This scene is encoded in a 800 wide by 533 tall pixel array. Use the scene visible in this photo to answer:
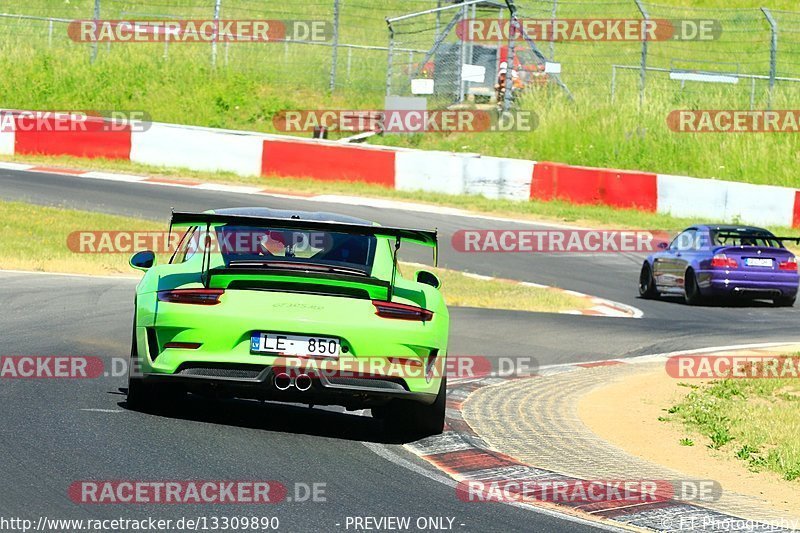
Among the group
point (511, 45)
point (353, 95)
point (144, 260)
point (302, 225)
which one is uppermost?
point (511, 45)

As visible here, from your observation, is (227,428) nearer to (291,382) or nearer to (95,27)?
(291,382)

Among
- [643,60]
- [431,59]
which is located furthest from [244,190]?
[643,60]

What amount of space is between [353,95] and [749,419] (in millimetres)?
24564

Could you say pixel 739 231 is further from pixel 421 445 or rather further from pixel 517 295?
pixel 421 445

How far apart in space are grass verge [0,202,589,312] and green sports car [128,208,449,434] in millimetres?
8895

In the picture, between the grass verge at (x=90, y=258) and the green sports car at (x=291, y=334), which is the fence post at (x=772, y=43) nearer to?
the grass verge at (x=90, y=258)

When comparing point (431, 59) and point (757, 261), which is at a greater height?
point (431, 59)

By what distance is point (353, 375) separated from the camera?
25.1ft

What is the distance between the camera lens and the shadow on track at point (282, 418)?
813cm

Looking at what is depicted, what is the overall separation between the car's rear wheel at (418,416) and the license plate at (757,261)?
10.8 metres

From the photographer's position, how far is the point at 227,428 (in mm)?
7938

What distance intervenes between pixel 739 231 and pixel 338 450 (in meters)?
12.2

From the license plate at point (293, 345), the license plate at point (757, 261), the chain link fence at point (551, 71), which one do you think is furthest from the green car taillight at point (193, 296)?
the chain link fence at point (551, 71)

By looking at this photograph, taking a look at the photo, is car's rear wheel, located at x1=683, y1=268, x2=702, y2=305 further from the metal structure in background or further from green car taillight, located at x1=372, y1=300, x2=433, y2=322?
green car taillight, located at x1=372, y1=300, x2=433, y2=322
